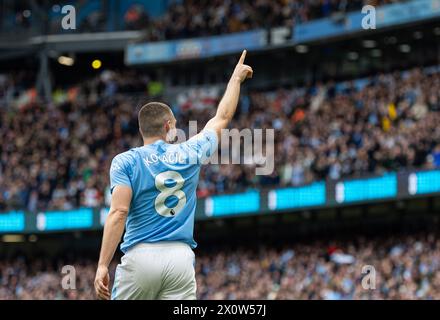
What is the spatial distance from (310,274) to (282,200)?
4252mm

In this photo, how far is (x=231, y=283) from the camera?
2786 cm

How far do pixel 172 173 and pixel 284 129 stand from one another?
2523 cm

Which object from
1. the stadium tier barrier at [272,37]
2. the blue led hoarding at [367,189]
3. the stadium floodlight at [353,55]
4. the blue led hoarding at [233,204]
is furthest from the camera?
the stadium floodlight at [353,55]

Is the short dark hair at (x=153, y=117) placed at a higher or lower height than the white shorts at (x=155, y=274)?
higher

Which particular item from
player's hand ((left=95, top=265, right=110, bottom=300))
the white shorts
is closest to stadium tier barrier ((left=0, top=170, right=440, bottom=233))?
the white shorts

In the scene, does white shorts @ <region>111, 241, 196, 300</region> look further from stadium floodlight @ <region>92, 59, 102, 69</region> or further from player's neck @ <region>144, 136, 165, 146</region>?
stadium floodlight @ <region>92, 59, 102, 69</region>

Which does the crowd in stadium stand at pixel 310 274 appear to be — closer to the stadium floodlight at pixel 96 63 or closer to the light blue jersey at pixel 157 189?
the stadium floodlight at pixel 96 63

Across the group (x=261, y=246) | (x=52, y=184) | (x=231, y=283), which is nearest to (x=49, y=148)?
(x=52, y=184)

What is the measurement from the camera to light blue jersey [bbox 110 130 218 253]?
6605 millimetres

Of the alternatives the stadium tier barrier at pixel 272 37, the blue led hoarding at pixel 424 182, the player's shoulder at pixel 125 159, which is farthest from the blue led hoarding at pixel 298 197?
the player's shoulder at pixel 125 159

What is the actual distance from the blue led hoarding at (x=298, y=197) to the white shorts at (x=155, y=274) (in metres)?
22.6

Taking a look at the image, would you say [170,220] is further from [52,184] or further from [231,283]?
[52,184]

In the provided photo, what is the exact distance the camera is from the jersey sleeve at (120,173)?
6559mm
